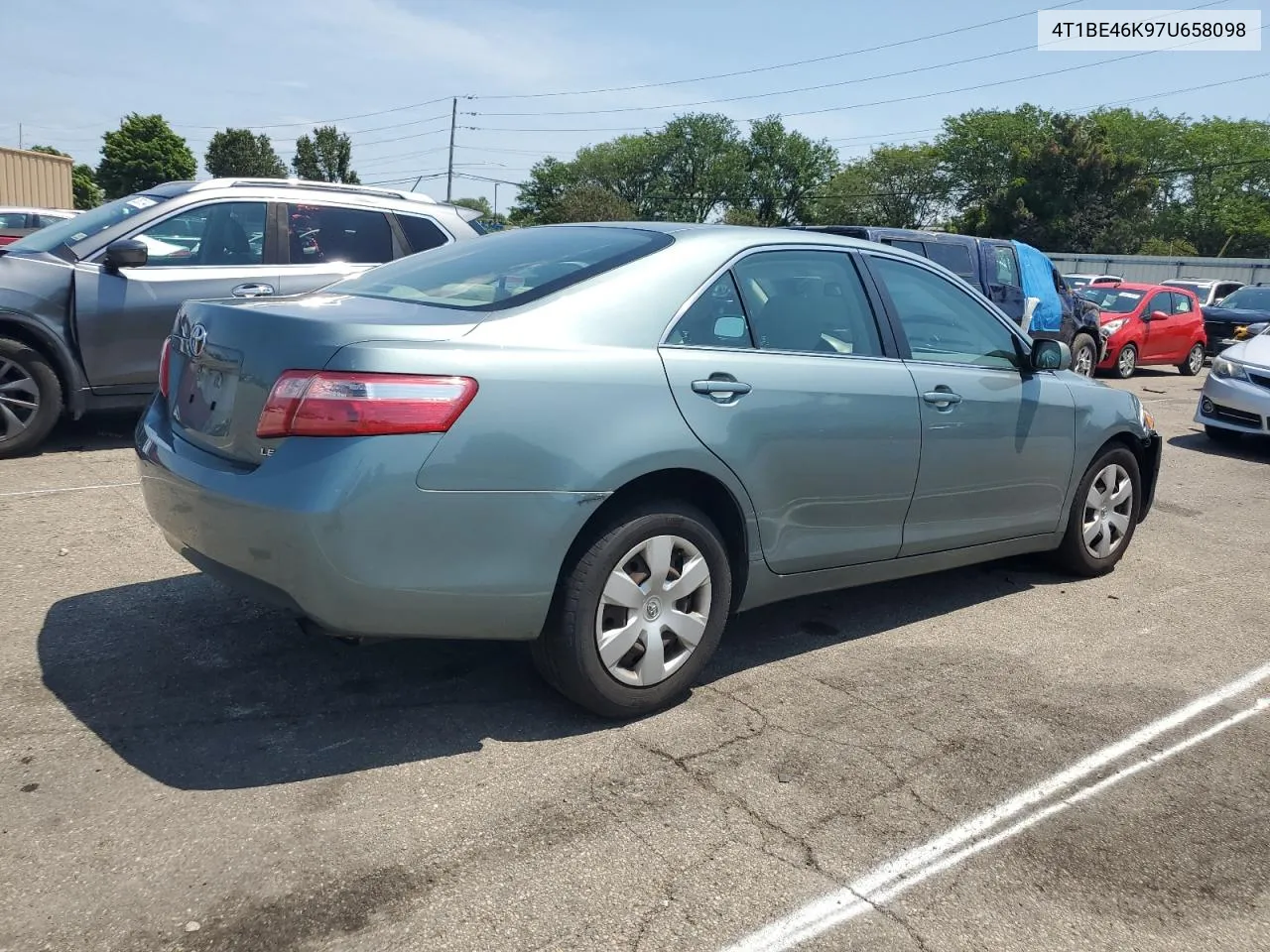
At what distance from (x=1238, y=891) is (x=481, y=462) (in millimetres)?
2368

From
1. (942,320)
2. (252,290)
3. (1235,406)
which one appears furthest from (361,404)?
(1235,406)

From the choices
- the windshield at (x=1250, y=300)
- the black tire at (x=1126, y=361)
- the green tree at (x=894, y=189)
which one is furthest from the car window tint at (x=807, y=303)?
the green tree at (x=894, y=189)

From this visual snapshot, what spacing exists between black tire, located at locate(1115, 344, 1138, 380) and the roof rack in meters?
12.8

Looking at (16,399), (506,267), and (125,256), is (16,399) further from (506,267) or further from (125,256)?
(506,267)

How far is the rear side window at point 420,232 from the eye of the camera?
863 cm

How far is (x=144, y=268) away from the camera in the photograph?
300 inches

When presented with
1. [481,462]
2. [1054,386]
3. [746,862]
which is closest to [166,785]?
[481,462]

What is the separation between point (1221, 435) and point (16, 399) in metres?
11.0

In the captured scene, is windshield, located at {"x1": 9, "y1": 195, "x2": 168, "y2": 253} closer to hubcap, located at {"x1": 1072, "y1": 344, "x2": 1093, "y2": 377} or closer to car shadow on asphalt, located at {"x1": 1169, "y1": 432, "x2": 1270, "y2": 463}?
car shadow on asphalt, located at {"x1": 1169, "y1": 432, "x2": 1270, "y2": 463}

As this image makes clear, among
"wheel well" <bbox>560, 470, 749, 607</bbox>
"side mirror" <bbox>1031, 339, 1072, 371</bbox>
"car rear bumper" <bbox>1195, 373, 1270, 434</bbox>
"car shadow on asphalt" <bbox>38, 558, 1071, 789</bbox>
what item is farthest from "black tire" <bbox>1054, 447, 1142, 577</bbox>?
"car rear bumper" <bbox>1195, 373, 1270, 434</bbox>

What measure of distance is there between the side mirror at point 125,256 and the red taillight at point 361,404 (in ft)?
15.9

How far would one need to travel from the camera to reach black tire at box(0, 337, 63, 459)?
7156 millimetres

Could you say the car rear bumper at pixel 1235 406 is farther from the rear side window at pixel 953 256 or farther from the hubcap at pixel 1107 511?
the hubcap at pixel 1107 511

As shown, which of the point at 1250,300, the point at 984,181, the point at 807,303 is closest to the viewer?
the point at 807,303
